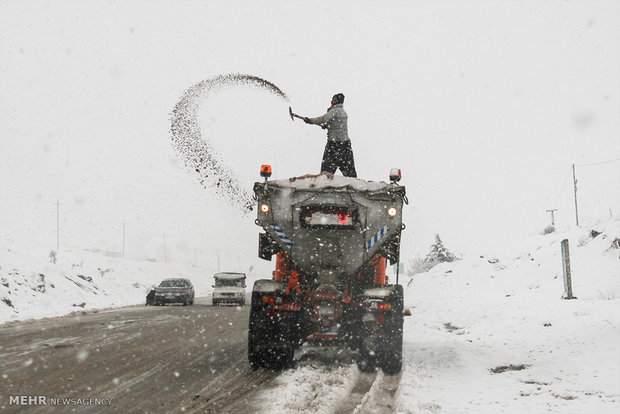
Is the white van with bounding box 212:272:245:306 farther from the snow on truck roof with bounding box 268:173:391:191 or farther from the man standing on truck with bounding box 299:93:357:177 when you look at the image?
the snow on truck roof with bounding box 268:173:391:191

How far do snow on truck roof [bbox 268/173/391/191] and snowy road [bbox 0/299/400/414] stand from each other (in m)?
2.65

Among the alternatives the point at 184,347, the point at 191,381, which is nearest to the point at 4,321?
the point at 184,347

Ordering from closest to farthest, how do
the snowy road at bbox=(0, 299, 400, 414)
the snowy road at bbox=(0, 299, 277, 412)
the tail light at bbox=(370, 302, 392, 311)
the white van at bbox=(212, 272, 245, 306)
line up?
the snowy road at bbox=(0, 299, 400, 414), the snowy road at bbox=(0, 299, 277, 412), the tail light at bbox=(370, 302, 392, 311), the white van at bbox=(212, 272, 245, 306)

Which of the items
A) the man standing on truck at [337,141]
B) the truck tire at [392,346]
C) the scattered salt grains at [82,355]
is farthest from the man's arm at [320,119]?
the scattered salt grains at [82,355]

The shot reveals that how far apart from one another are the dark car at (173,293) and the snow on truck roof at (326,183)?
61.7ft

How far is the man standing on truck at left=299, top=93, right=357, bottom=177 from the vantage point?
8.97m

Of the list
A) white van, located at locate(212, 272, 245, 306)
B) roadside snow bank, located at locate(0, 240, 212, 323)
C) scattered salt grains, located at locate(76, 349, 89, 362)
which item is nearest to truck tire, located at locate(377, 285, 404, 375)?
scattered salt grains, located at locate(76, 349, 89, 362)

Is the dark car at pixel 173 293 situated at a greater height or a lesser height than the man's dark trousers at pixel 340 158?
lesser

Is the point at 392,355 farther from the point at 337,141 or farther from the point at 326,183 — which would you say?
the point at 337,141

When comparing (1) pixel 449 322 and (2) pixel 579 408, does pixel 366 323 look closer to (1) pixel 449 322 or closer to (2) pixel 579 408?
(2) pixel 579 408

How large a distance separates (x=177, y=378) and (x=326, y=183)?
3.41 meters

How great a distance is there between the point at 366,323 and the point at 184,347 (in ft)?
13.7

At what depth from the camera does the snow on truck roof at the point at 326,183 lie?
715 centimetres

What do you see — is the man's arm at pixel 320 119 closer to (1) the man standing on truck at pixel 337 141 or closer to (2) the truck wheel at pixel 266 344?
(1) the man standing on truck at pixel 337 141
